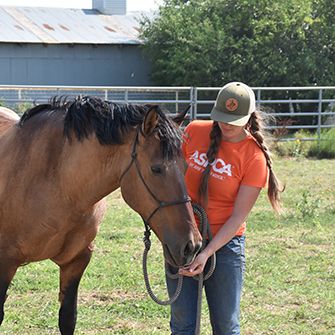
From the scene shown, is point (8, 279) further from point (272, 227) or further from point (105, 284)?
point (272, 227)

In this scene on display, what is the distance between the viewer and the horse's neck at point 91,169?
3.58 metres

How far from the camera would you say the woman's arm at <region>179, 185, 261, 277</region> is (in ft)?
11.2

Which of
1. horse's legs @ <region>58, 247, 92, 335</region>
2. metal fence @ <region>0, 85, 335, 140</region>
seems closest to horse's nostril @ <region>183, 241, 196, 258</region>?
horse's legs @ <region>58, 247, 92, 335</region>

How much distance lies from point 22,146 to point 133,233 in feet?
12.3

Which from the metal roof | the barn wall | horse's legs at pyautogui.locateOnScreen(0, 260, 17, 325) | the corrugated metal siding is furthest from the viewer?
the corrugated metal siding

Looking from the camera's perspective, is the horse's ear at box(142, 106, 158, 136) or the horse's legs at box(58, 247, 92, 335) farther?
the horse's legs at box(58, 247, 92, 335)

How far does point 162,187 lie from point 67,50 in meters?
19.7

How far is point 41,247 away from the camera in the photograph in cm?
401

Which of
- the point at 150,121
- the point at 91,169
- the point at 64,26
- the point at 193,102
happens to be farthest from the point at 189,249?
the point at 64,26

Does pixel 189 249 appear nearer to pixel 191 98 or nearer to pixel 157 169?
pixel 157 169

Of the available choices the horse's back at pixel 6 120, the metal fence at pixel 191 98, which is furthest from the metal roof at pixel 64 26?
the horse's back at pixel 6 120

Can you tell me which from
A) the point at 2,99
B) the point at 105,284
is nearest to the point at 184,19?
the point at 2,99

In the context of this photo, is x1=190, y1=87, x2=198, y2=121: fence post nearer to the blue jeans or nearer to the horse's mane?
the horse's mane

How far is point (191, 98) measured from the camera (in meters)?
14.3
